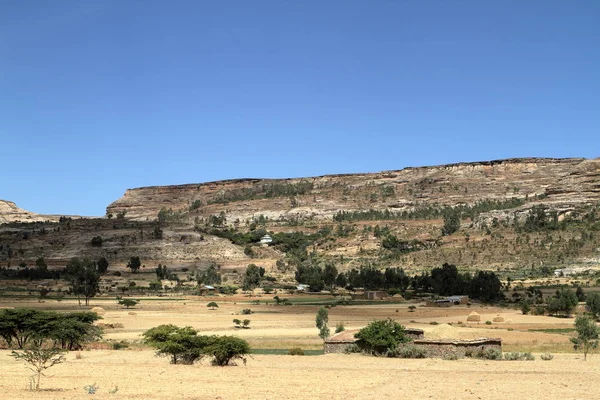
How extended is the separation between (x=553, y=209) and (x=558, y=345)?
323ft

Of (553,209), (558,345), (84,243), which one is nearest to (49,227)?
(84,243)

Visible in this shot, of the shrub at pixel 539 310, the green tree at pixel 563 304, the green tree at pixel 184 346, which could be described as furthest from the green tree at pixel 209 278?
the green tree at pixel 184 346

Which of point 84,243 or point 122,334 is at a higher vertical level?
point 84,243

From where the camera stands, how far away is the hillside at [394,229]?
118m

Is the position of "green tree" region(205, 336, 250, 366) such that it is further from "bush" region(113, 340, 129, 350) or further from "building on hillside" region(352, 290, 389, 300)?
"building on hillside" region(352, 290, 389, 300)

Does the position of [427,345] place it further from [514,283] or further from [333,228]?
[333,228]

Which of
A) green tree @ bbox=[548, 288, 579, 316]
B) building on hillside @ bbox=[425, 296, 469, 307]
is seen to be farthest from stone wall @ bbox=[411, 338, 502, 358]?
building on hillside @ bbox=[425, 296, 469, 307]

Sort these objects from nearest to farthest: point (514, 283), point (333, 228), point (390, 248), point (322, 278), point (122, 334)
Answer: point (122, 334)
point (514, 283)
point (322, 278)
point (390, 248)
point (333, 228)

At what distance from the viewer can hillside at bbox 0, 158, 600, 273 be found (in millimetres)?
118188

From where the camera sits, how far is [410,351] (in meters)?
38.2

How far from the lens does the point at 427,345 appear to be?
38125 mm

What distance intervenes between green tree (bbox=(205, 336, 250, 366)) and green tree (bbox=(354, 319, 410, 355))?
718 cm

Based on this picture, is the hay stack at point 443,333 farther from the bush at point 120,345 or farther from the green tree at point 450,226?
the green tree at point 450,226

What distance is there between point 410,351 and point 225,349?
32.5 feet
